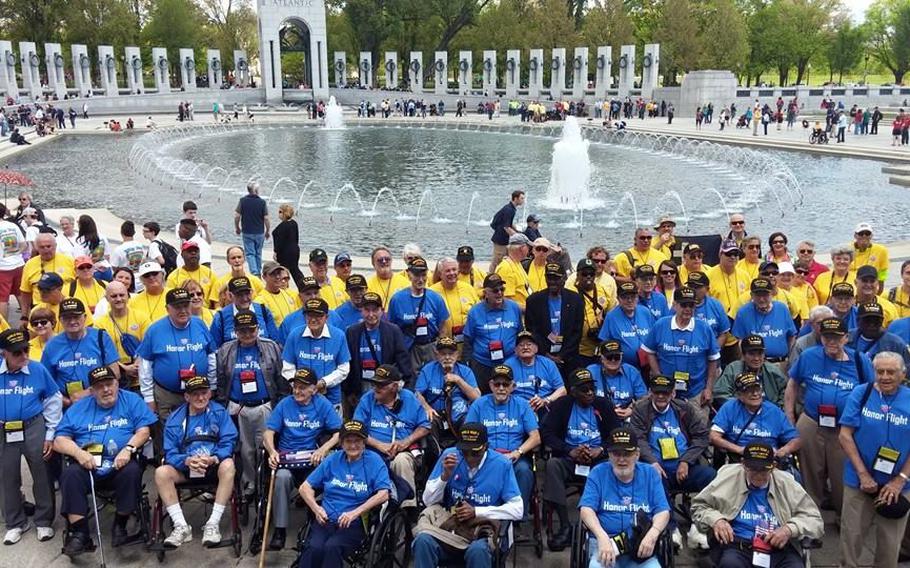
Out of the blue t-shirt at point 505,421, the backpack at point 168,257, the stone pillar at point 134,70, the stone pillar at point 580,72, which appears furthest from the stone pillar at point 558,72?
the blue t-shirt at point 505,421

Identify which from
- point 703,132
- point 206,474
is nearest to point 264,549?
point 206,474

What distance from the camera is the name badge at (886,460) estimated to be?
5.77 meters

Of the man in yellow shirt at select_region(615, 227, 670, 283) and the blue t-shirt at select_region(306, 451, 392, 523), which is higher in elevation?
the man in yellow shirt at select_region(615, 227, 670, 283)

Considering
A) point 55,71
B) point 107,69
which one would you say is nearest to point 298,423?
point 55,71

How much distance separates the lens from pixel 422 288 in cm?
807

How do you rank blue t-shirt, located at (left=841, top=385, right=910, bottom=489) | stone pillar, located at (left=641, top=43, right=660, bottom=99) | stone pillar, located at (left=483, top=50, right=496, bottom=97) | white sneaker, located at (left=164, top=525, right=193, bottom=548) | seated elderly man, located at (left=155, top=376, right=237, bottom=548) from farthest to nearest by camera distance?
stone pillar, located at (left=483, top=50, right=496, bottom=97)
stone pillar, located at (left=641, top=43, right=660, bottom=99)
seated elderly man, located at (left=155, top=376, right=237, bottom=548)
white sneaker, located at (left=164, top=525, right=193, bottom=548)
blue t-shirt, located at (left=841, top=385, right=910, bottom=489)

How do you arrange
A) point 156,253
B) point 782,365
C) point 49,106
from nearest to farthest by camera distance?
point 782,365
point 156,253
point 49,106

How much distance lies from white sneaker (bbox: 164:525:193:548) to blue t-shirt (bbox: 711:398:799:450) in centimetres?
446

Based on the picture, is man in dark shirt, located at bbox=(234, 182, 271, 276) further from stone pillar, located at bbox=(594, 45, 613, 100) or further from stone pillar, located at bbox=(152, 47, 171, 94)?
stone pillar, located at bbox=(152, 47, 171, 94)

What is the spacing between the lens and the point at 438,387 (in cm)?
705

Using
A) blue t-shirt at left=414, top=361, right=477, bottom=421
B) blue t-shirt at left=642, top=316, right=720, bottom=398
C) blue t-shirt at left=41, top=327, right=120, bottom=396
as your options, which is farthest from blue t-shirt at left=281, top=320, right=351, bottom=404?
blue t-shirt at left=642, top=316, right=720, bottom=398

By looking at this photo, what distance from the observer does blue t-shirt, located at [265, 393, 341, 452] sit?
6500 mm

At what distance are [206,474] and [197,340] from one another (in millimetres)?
1305

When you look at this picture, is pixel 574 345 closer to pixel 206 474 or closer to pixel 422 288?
Result: pixel 422 288
